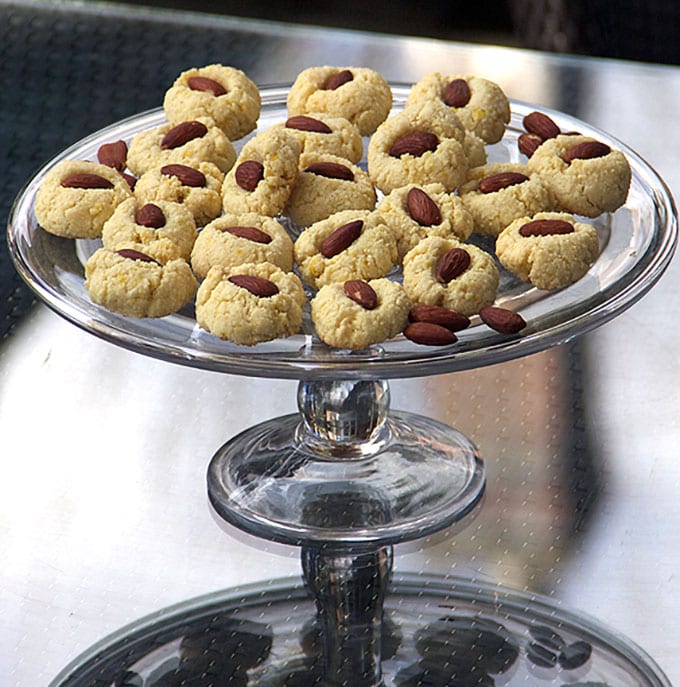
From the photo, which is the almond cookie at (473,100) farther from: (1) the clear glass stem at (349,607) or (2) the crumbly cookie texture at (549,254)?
(1) the clear glass stem at (349,607)

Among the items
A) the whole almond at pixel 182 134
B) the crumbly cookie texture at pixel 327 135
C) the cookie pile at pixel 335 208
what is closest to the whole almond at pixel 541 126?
the cookie pile at pixel 335 208

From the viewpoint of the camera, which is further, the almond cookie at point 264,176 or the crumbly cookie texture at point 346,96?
the crumbly cookie texture at point 346,96

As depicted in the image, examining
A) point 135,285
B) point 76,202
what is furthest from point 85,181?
point 135,285

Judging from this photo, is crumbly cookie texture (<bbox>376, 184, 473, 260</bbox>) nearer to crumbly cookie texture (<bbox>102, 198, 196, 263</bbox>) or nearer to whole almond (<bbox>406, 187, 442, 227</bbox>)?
whole almond (<bbox>406, 187, 442, 227</bbox>)

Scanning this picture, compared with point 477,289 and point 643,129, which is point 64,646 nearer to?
point 477,289

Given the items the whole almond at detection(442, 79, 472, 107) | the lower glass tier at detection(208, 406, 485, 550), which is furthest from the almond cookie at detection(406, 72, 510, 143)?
the lower glass tier at detection(208, 406, 485, 550)

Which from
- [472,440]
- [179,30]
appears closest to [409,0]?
[179,30]

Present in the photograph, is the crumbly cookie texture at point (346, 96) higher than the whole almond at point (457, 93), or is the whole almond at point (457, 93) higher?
the whole almond at point (457, 93)

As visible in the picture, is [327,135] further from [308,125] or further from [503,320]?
[503,320]
